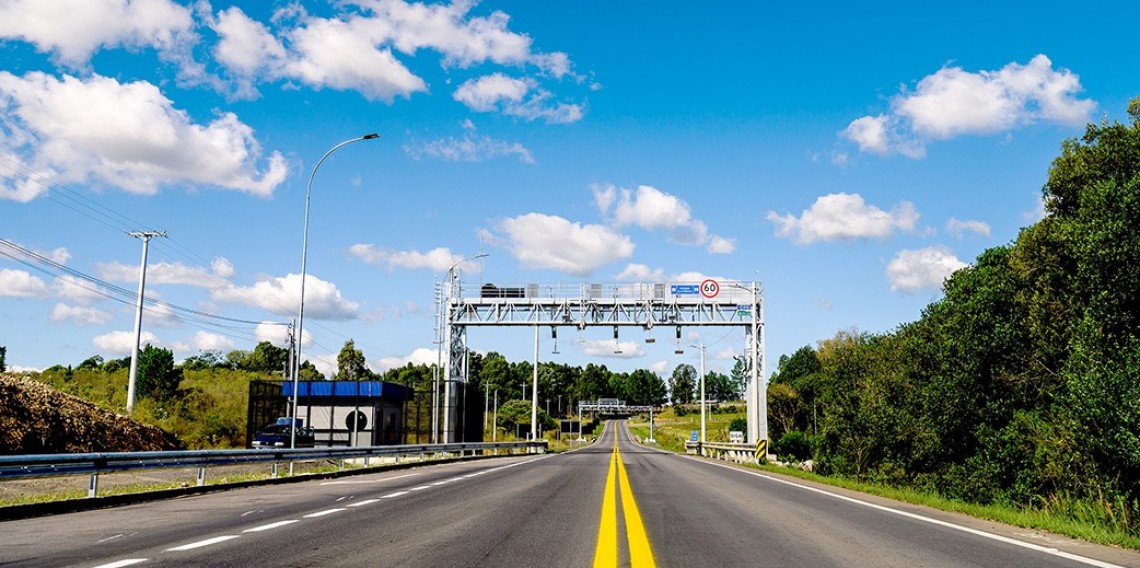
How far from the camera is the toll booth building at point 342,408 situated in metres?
51.7

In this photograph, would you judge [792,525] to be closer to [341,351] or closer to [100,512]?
[100,512]

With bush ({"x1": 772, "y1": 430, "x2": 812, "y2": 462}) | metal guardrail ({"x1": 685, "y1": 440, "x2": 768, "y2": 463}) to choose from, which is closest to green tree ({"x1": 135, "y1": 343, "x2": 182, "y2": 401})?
metal guardrail ({"x1": 685, "y1": 440, "x2": 768, "y2": 463})

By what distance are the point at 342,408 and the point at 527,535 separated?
48154mm

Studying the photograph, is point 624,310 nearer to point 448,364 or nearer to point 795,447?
point 448,364

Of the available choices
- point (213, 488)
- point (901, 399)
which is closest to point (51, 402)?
point (213, 488)

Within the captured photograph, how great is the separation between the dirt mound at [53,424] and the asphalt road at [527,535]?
15826 millimetres

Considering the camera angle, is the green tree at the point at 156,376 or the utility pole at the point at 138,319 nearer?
the utility pole at the point at 138,319

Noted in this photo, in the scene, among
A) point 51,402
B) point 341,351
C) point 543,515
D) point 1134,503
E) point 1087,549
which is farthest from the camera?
point 341,351

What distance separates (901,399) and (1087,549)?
143 feet

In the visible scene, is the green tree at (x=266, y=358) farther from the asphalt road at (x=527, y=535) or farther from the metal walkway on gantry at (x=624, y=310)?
the asphalt road at (x=527, y=535)

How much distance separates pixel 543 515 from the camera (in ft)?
41.3

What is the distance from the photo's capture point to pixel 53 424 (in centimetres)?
2948

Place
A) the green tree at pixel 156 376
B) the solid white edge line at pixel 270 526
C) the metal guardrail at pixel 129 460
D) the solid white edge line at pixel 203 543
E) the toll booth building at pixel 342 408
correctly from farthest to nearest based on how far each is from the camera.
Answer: the green tree at pixel 156 376 < the toll booth building at pixel 342 408 < the metal guardrail at pixel 129 460 < the solid white edge line at pixel 270 526 < the solid white edge line at pixel 203 543

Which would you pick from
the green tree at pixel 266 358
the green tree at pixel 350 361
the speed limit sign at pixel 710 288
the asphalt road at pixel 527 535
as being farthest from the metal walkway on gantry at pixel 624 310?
the green tree at pixel 266 358
